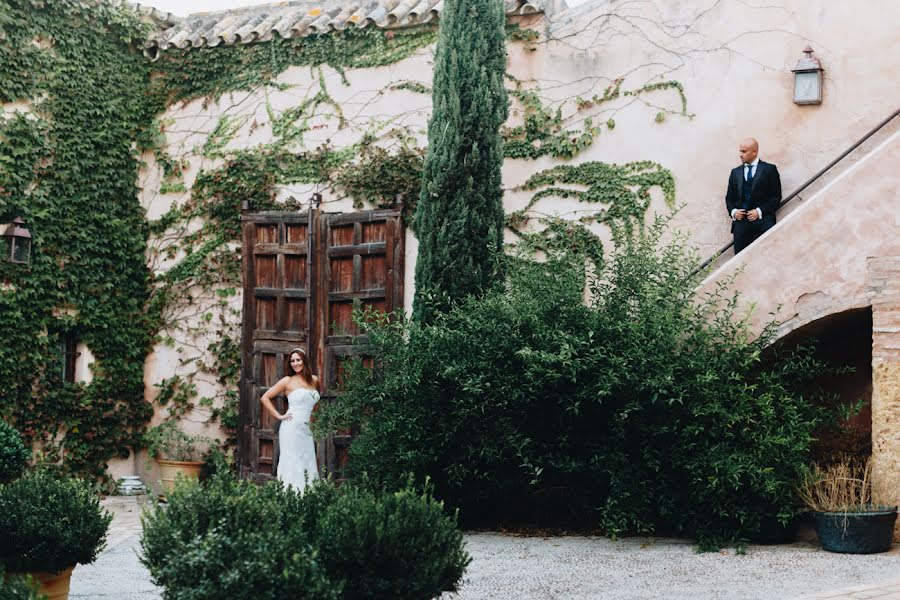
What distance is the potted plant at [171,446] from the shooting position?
1134 centimetres

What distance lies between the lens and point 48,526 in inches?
214

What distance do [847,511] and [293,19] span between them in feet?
24.8

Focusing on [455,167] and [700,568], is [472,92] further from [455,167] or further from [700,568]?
[700,568]

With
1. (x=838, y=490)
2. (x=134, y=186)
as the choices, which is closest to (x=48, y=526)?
(x=838, y=490)

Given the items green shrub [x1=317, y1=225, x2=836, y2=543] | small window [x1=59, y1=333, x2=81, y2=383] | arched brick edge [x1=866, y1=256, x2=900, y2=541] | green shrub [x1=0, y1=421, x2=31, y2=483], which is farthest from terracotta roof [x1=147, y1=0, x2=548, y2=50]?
green shrub [x1=0, y1=421, x2=31, y2=483]

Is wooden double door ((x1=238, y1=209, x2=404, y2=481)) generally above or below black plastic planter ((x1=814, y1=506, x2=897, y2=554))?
above

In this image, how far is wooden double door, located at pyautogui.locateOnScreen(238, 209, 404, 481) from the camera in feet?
34.7

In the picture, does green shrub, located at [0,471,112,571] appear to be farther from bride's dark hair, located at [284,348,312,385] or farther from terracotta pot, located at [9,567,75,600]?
bride's dark hair, located at [284,348,312,385]

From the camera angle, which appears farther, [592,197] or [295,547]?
[592,197]

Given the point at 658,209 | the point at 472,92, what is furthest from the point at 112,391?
the point at 658,209

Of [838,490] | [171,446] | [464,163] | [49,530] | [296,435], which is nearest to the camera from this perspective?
[49,530]

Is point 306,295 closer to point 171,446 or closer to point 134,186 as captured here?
point 171,446

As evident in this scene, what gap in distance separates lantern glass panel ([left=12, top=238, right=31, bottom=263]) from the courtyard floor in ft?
11.1

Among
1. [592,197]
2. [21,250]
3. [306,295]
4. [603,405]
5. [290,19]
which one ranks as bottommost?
[603,405]
